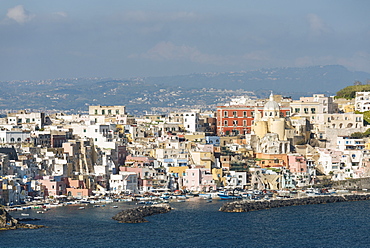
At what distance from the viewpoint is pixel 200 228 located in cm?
4616

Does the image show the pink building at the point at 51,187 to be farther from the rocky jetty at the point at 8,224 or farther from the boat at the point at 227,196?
the boat at the point at 227,196

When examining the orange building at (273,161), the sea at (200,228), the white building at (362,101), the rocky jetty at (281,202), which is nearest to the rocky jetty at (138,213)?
the sea at (200,228)

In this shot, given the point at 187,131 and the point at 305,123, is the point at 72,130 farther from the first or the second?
the point at 305,123

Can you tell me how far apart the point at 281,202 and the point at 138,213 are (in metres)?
10.5

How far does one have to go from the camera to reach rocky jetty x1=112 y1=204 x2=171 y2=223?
4750cm

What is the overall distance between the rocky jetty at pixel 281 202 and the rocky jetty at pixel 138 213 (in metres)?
3.63

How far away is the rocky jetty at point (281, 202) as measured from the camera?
5194cm

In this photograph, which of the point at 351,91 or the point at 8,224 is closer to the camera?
the point at 8,224

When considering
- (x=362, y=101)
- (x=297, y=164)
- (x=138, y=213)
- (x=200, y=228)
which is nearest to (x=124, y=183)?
(x=138, y=213)

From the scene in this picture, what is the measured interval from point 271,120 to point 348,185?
29.0ft

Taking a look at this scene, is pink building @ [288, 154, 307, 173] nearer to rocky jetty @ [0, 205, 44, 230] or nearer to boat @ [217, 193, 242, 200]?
boat @ [217, 193, 242, 200]

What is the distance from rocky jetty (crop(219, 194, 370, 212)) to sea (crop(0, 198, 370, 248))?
64 cm

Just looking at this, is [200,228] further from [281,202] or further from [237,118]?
[237,118]

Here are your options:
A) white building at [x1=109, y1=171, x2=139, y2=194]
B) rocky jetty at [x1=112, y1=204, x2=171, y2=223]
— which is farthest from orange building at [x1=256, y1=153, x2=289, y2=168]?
rocky jetty at [x1=112, y1=204, x2=171, y2=223]
